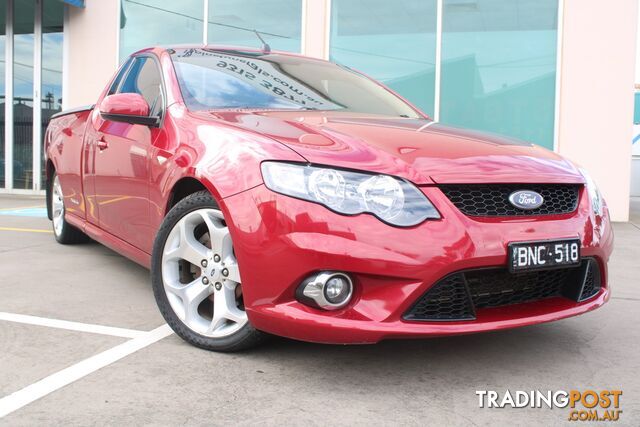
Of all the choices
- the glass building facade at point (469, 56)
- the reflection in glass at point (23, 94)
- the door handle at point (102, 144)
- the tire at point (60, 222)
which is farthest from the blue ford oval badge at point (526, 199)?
the reflection in glass at point (23, 94)

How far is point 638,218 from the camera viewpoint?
349 inches

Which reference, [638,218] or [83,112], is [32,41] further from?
[638,218]

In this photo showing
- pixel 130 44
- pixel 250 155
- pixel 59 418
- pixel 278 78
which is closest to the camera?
pixel 59 418

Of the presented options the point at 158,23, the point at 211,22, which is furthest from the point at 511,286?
the point at 158,23

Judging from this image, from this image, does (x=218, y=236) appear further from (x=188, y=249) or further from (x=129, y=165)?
(x=129, y=165)

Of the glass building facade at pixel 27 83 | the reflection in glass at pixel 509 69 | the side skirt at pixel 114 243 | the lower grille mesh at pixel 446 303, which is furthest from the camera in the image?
the glass building facade at pixel 27 83

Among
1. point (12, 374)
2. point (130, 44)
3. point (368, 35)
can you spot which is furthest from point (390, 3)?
point (12, 374)

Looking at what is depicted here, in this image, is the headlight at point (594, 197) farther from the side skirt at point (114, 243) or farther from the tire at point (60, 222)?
the tire at point (60, 222)

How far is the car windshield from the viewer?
3.03 meters

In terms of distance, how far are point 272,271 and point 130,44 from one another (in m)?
8.93

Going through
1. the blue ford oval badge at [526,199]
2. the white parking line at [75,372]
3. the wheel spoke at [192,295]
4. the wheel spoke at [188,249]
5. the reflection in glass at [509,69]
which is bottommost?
the white parking line at [75,372]

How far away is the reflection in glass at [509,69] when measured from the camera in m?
8.23

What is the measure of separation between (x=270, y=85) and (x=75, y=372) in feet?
5.40

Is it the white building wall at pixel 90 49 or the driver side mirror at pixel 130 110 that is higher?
the white building wall at pixel 90 49
